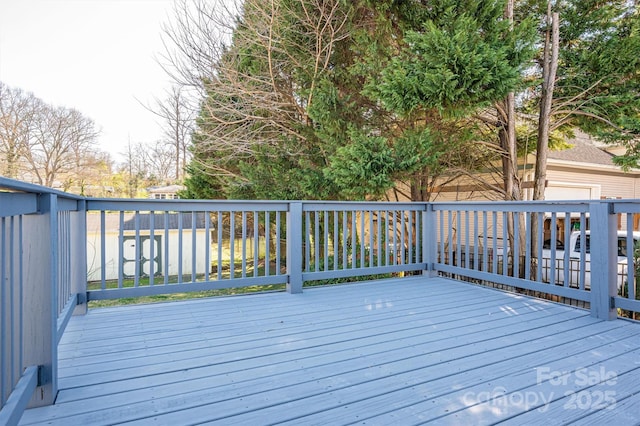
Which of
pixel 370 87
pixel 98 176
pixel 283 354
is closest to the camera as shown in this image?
pixel 283 354

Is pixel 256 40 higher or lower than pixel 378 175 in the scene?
higher

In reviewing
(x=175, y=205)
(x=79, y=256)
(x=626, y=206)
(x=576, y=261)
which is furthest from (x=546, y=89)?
(x=79, y=256)

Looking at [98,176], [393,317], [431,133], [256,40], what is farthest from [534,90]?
[98,176]

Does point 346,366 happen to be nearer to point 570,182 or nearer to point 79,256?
point 79,256

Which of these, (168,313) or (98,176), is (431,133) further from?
(98,176)

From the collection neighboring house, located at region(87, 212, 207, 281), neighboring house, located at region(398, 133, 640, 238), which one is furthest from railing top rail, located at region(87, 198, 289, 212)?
neighboring house, located at region(87, 212, 207, 281)

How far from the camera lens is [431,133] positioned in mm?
5926

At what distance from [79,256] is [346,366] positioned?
236 cm

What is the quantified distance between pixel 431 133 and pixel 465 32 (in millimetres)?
1543

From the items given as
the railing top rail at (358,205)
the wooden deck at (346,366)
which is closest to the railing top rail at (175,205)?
the railing top rail at (358,205)

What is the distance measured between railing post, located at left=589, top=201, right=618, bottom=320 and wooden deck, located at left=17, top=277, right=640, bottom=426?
127 mm

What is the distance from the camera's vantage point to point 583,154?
986 cm

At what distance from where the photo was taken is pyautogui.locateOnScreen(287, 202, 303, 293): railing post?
13.1 feet

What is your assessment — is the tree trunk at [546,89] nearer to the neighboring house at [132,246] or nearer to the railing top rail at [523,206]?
the railing top rail at [523,206]
